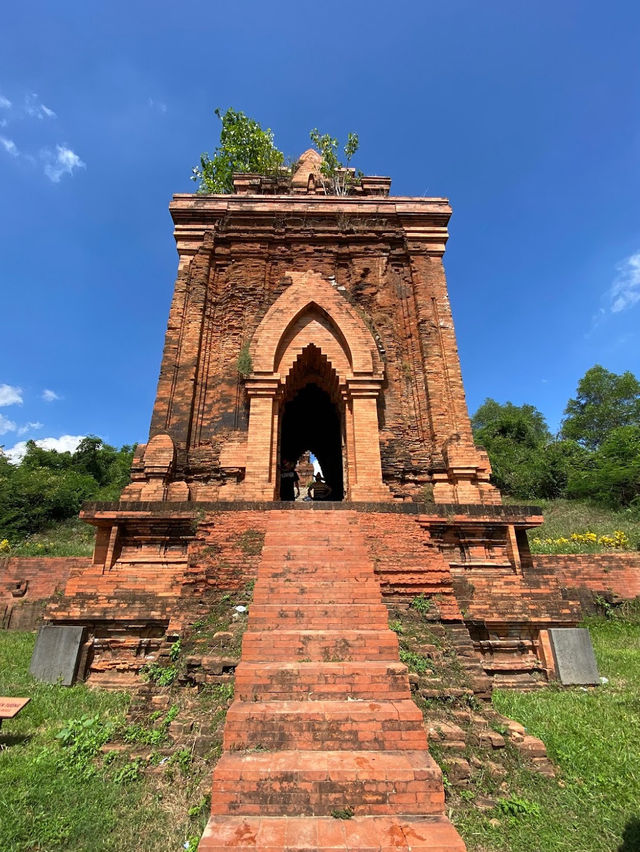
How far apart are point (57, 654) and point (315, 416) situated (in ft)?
26.8

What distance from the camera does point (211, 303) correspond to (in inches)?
388

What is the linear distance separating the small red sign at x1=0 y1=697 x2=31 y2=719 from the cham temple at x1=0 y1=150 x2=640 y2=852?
1.36 metres

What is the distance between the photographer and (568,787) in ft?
11.3

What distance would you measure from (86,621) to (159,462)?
2738 millimetres

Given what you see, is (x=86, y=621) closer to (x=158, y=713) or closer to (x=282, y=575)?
(x=158, y=713)

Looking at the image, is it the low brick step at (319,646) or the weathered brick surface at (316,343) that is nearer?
the low brick step at (319,646)

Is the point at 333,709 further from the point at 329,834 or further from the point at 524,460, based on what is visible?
the point at 524,460

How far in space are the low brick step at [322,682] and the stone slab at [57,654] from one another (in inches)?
119

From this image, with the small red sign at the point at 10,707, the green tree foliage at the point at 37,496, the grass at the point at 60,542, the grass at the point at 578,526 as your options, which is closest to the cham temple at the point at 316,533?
the small red sign at the point at 10,707

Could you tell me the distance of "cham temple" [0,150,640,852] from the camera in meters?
3.13

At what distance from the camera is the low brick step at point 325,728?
3270 millimetres

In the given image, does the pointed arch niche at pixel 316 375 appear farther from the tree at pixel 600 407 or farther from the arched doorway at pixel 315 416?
the tree at pixel 600 407

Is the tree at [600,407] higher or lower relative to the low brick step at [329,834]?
higher

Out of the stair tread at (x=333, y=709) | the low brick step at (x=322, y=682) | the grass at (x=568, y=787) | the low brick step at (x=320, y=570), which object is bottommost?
the grass at (x=568, y=787)
